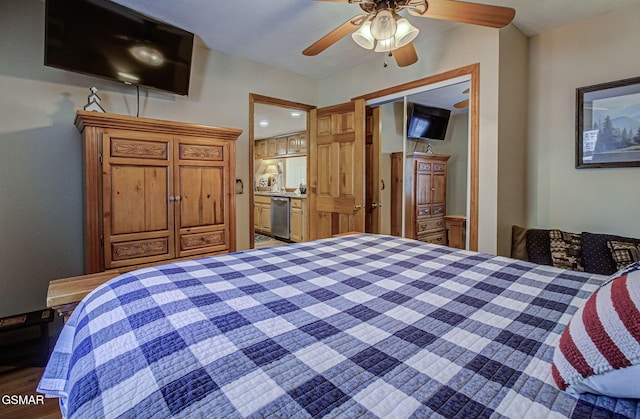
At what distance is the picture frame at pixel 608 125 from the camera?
7.57ft

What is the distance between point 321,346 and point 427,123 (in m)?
3.00

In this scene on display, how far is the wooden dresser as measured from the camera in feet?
10.1

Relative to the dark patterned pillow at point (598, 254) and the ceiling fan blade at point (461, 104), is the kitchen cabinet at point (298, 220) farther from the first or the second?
the dark patterned pillow at point (598, 254)

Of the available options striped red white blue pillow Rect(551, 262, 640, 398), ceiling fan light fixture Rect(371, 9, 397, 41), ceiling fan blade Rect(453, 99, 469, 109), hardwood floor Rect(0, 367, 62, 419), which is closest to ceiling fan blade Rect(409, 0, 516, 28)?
ceiling fan light fixture Rect(371, 9, 397, 41)

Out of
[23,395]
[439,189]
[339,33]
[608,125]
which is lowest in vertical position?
Result: [23,395]

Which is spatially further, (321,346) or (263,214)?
(263,214)

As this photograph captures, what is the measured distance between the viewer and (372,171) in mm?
3693

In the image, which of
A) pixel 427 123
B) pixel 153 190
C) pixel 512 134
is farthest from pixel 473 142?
pixel 153 190

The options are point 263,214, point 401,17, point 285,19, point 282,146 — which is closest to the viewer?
point 401,17

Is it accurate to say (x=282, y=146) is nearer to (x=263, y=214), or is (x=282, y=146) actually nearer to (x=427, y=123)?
(x=263, y=214)

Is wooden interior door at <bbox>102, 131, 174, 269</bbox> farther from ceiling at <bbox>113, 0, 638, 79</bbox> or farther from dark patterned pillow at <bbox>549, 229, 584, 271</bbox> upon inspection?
dark patterned pillow at <bbox>549, 229, 584, 271</bbox>

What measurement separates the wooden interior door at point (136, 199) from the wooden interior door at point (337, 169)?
192cm

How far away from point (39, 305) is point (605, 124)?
15.6 feet

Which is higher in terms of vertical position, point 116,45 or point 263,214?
point 116,45
